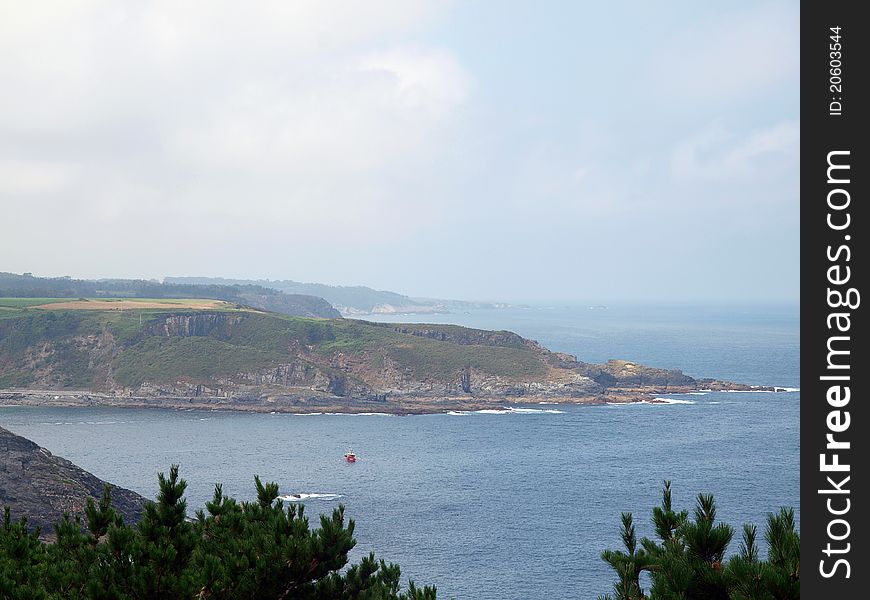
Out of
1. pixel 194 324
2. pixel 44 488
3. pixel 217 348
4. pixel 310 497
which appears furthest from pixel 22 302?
pixel 44 488

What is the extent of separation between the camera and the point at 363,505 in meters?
56.5

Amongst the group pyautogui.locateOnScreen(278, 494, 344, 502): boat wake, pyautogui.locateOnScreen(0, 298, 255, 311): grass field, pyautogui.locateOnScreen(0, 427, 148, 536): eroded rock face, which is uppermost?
pyautogui.locateOnScreen(0, 298, 255, 311): grass field

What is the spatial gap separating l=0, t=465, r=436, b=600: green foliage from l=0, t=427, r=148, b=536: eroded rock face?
28345mm

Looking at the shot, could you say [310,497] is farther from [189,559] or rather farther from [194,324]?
[194,324]

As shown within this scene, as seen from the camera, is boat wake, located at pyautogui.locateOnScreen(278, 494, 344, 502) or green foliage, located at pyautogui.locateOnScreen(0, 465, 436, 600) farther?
boat wake, located at pyautogui.locateOnScreen(278, 494, 344, 502)

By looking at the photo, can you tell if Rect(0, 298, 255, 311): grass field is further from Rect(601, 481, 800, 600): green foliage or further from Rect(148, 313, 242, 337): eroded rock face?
Rect(601, 481, 800, 600): green foliage

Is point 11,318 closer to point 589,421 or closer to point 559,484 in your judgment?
point 589,421

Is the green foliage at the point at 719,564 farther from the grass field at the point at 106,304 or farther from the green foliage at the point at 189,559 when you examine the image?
the grass field at the point at 106,304

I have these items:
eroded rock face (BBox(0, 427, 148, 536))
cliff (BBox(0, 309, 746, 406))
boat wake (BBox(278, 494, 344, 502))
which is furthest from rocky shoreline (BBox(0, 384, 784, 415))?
eroded rock face (BBox(0, 427, 148, 536))

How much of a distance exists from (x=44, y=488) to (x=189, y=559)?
36422mm

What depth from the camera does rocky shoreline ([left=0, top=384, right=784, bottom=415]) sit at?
104188mm

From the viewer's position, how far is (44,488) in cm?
4519

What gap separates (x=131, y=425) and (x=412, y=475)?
3808 cm
